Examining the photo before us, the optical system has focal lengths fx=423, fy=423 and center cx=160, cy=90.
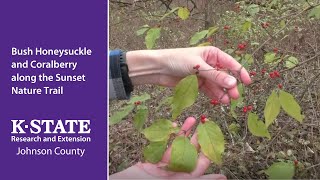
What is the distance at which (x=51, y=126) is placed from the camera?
0.80m

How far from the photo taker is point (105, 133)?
2.68ft

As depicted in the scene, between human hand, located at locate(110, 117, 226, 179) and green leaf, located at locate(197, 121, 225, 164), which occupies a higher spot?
green leaf, located at locate(197, 121, 225, 164)

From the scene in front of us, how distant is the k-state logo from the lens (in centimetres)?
79

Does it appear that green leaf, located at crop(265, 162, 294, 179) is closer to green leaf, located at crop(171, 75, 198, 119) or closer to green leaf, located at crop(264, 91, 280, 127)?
green leaf, located at crop(264, 91, 280, 127)

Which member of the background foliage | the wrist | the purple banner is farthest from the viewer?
the background foliage

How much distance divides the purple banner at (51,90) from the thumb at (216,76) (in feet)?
1.07

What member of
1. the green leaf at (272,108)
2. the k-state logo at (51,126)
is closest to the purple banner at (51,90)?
the k-state logo at (51,126)

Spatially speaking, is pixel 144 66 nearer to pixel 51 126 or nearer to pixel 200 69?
pixel 200 69

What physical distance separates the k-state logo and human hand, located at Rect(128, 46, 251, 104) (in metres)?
0.37

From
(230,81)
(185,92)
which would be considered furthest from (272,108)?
(185,92)

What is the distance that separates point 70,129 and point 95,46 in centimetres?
17

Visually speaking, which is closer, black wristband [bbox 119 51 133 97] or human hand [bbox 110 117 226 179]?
human hand [bbox 110 117 226 179]

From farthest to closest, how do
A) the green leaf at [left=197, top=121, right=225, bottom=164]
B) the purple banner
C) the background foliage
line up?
the background foliage, the green leaf at [left=197, top=121, right=225, bottom=164], the purple banner

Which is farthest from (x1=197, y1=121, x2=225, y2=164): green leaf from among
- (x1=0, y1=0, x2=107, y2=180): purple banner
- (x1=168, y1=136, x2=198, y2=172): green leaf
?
(x1=0, y1=0, x2=107, y2=180): purple banner
